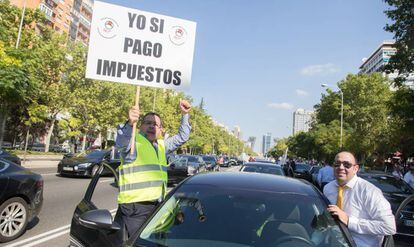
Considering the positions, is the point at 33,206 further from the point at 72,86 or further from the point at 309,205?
the point at 72,86

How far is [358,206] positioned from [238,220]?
125 cm

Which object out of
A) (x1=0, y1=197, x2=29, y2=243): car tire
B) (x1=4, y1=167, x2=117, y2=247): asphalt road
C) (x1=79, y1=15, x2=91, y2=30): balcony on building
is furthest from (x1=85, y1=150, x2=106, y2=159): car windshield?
(x1=79, y1=15, x2=91, y2=30): balcony on building

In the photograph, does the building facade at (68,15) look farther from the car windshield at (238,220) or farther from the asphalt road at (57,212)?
the car windshield at (238,220)

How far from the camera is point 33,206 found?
7.35 metres

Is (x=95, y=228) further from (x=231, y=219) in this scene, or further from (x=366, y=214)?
(x=366, y=214)

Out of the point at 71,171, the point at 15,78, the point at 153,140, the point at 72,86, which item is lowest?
the point at 71,171

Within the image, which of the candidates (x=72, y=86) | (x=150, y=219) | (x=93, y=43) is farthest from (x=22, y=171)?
(x=72, y=86)

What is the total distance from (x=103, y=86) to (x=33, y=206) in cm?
4079

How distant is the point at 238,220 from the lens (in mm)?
3162

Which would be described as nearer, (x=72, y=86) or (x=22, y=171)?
(x=22, y=171)

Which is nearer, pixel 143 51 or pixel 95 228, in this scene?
pixel 95 228

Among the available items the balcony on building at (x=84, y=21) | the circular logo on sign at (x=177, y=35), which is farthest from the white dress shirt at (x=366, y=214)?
the balcony on building at (x=84, y=21)

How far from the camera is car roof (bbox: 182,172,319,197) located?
11.6 feet

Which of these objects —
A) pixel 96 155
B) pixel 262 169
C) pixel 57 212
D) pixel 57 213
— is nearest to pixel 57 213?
pixel 57 213
